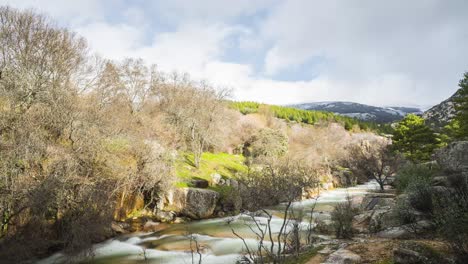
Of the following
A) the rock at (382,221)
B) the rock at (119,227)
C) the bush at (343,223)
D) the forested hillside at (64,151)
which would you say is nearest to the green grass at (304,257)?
the bush at (343,223)

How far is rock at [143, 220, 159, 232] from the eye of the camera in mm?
25775

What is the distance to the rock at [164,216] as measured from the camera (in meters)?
28.5

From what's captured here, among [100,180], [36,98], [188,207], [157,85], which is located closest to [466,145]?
[188,207]

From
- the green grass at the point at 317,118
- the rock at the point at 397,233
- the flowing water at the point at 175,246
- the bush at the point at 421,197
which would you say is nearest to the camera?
the rock at the point at 397,233

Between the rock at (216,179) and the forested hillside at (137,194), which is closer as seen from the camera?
the forested hillside at (137,194)

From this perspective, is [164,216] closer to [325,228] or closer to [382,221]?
[325,228]

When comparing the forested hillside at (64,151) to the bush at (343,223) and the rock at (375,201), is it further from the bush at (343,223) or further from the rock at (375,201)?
the rock at (375,201)

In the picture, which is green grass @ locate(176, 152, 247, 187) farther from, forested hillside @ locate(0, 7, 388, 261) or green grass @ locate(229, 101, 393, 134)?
green grass @ locate(229, 101, 393, 134)

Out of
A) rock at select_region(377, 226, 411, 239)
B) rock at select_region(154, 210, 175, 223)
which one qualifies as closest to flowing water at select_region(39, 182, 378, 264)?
rock at select_region(154, 210, 175, 223)

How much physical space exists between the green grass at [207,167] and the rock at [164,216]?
146 inches

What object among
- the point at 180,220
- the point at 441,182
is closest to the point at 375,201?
the point at 441,182

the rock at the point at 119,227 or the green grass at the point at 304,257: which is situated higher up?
the green grass at the point at 304,257

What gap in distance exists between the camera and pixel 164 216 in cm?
2872

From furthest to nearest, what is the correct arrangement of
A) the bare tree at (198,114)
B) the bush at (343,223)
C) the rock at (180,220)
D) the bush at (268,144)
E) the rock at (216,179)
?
the bush at (268,144)
the bare tree at (198,114)
the rock at (216,179)
the rock at (180,220)
the bush at (343,223)
